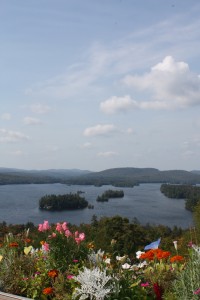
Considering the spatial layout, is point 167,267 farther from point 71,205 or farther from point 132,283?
point 71,205

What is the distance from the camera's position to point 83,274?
258cm

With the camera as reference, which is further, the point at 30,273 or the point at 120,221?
the point at 120,221

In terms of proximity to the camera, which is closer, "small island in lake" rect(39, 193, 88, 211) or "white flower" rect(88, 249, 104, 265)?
"white flower" rect(88, 249, 104, 265)

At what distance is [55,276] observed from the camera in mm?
3098

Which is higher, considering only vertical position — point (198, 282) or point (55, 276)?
point (198, 282)

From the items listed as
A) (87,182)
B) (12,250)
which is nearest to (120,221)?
(12,250)

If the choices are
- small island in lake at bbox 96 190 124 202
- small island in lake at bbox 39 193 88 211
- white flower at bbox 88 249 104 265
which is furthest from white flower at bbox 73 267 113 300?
small island in lake at bbox 96 190 124 202

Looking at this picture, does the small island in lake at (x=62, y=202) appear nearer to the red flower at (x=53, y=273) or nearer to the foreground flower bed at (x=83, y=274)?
the foreground flower bed at (x=83, y=274)

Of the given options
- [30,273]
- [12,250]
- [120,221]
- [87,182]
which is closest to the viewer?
[30,273]

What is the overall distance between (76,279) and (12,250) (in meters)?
1.19

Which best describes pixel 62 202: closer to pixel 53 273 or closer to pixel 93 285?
pixel 53 273

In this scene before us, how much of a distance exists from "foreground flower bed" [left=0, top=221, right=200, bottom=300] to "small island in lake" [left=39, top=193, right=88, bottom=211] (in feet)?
290

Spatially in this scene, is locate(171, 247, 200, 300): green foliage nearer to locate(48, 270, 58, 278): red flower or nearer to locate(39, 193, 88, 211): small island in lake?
locate(48, 270, 58, 278): red flower

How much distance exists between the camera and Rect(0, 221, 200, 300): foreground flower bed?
2.47 meters
